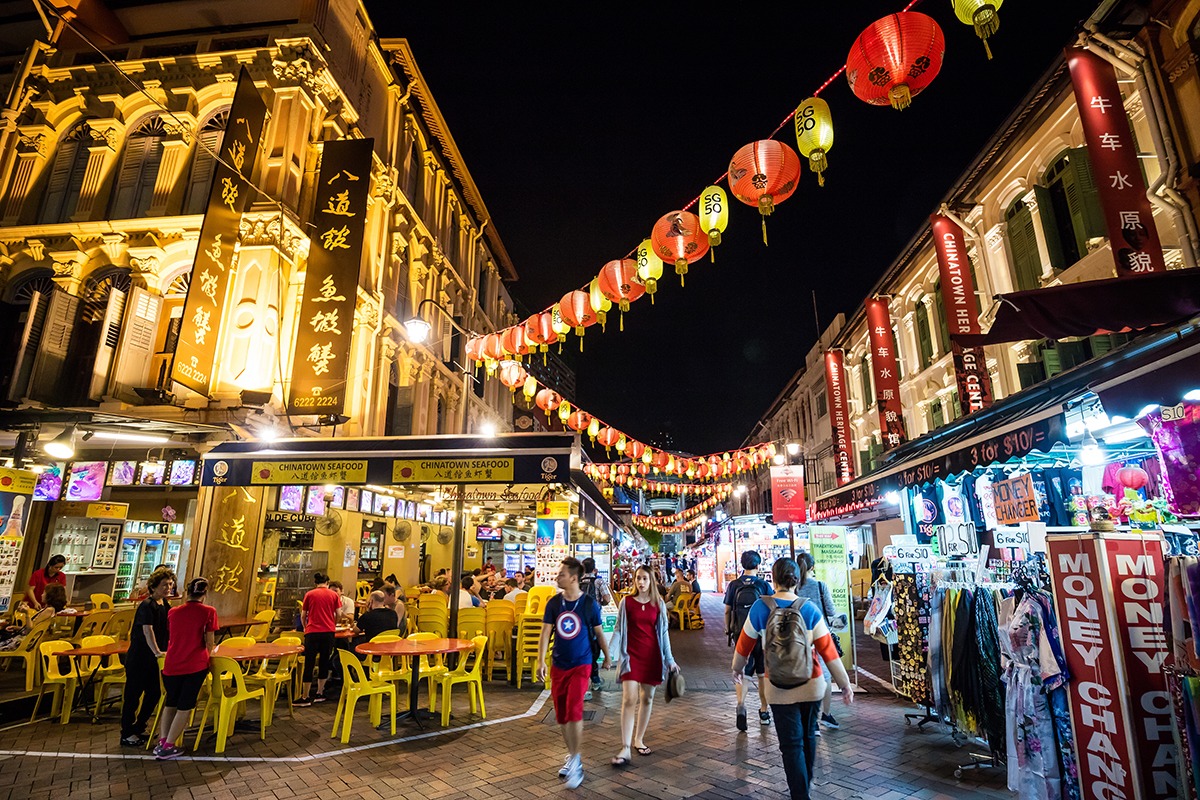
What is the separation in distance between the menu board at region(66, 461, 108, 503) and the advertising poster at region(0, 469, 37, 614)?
1.67 m

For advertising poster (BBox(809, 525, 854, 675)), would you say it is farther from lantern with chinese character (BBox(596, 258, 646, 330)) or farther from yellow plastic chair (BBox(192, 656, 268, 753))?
yellow plastic chair (BBox(192, 656, 268, 753))

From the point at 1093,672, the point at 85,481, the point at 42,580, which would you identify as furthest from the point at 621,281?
the point at 42,580

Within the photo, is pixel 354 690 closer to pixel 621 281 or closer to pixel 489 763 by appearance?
pixel 489 763

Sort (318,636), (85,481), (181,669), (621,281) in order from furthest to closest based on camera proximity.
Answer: (85,481) < (621,281) < (318,636) < (181,669)

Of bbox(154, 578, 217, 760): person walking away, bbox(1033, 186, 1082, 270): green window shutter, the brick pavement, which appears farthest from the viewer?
bbox(1033, 186, 1082, 270): green window shutter

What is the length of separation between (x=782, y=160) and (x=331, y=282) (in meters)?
9.35

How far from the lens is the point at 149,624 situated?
6484mm

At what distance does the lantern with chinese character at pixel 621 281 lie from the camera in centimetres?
948

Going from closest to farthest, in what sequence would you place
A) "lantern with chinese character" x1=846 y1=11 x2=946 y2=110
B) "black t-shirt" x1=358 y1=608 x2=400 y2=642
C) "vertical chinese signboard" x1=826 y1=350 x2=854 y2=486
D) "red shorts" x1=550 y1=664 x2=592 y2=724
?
"red shorts" x1=550 y1=664 x2=592 y2=724 < "lantern with chinese character" x1=846 y1=11 x2=946 y2=110 < "black t-shirt" x1=358 y1=608 x2=400 y2=642 < "vertical chinese signboard" x1=826 y1=350 x2=854 y2=486

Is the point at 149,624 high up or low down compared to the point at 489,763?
up

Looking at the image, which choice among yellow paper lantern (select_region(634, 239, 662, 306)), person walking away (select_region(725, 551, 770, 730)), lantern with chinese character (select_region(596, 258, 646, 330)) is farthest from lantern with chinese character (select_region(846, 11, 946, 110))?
person walking away (select_region(725, 551, 770, 730))

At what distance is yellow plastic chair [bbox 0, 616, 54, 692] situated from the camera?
310 inches

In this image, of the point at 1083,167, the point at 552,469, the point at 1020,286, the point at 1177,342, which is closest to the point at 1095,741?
the point at 1177,342

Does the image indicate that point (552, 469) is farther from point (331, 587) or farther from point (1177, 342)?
point (1177, 342)
